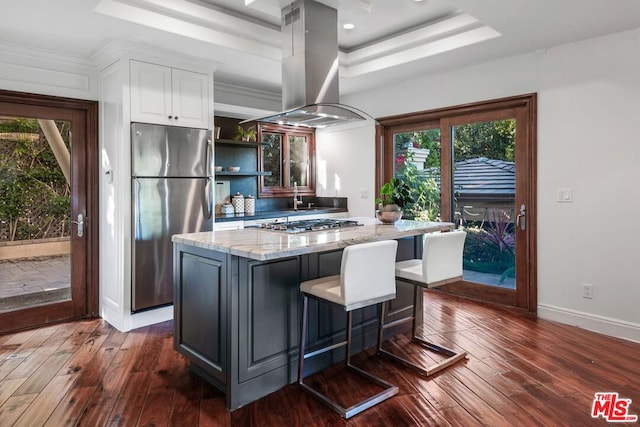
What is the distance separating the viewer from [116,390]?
2.54 meters

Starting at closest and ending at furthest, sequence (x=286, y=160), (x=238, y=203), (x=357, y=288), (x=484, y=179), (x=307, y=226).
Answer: (x=357, y=288), (x=307, y=226), (x=484, y=179), (x=238, y=203), (x=286, y=160)

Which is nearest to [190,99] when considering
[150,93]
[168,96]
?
[168,96]

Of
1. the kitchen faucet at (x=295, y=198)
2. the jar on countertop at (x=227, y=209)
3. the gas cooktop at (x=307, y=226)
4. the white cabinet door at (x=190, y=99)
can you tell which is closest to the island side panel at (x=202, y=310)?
the gas cooktop at (x=307, y=226)

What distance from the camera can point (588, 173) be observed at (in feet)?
11.8

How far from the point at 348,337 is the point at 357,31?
9.93 feet

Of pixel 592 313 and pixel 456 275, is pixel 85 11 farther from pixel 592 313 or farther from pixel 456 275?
pixel 592 313

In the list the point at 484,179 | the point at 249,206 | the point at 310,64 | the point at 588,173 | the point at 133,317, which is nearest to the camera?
the point at 310,64

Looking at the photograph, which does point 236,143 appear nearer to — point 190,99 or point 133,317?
point 190,99

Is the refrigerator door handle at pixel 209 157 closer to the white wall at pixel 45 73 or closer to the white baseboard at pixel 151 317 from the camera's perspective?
the white wall at pixel 45 73

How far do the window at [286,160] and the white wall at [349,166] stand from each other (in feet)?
0.49

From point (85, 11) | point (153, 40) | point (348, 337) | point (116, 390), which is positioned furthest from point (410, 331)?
point (85, 11)

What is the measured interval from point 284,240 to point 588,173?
9.45 ft

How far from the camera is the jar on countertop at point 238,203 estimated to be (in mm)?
Answer: 5125

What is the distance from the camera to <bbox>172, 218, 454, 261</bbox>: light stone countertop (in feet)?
7.04
